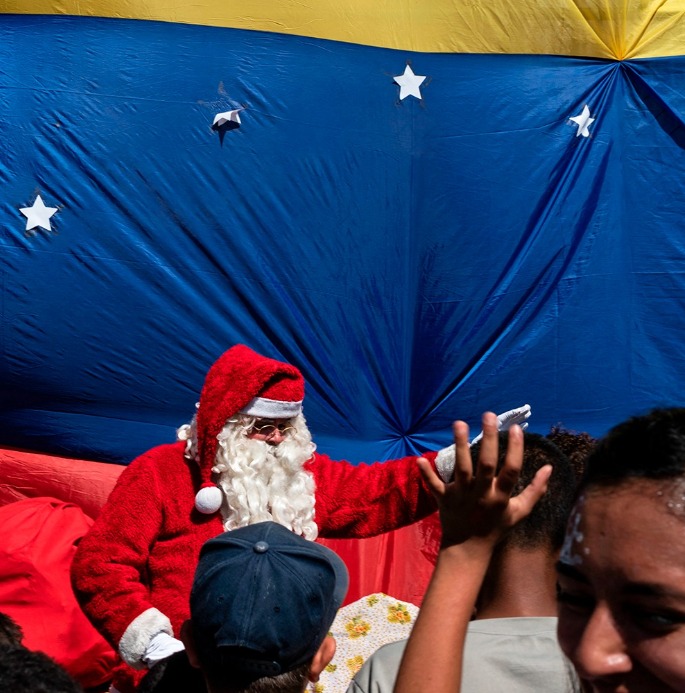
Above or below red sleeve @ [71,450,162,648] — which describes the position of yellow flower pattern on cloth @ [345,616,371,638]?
below

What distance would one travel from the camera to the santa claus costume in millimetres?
2707

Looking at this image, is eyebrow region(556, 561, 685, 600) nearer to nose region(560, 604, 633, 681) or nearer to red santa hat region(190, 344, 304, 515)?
nose region(560, 604, 633, 681)

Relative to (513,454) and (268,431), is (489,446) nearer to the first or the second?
(513,454)

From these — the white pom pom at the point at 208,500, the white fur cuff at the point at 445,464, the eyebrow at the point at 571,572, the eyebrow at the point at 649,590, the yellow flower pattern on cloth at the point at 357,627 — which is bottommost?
the yellow flower pattern on cloth at the point at 357,627

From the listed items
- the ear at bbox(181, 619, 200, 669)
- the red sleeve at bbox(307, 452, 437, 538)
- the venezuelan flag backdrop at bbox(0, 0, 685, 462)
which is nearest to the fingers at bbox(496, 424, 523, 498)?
the ear at bbox(181, 619, 200, 669)

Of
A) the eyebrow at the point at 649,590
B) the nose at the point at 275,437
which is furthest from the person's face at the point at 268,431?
the eyebrow at the point at 649,590

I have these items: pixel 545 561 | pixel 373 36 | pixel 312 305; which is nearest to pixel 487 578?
pixel 545 561

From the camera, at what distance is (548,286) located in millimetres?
4270

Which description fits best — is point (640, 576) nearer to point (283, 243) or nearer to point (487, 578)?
point (487, 578)

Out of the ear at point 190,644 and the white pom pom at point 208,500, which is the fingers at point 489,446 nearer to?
the ear at point 190,644

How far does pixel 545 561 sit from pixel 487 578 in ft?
0.38

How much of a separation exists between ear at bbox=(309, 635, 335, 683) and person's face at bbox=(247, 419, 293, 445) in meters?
1.52

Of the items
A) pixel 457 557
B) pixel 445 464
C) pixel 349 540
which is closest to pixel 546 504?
pixel 457 557

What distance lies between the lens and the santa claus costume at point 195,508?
2707 mm
